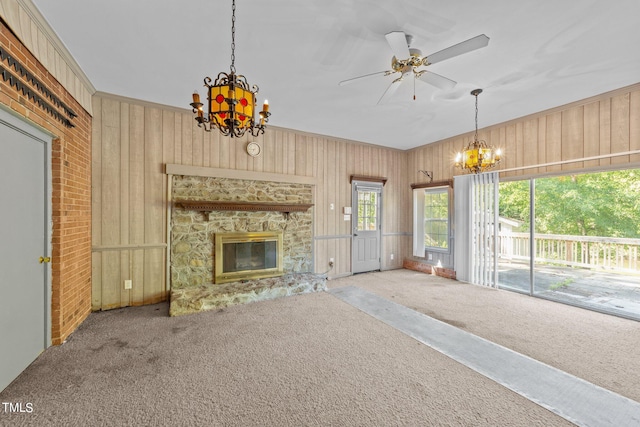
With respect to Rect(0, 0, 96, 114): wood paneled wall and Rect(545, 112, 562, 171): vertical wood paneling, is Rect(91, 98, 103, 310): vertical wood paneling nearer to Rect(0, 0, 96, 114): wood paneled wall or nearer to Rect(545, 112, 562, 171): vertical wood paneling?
Rect(0, 0, 96, 114): wood paneled wall

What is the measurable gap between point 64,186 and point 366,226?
4868 millimetres

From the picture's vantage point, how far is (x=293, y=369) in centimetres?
220

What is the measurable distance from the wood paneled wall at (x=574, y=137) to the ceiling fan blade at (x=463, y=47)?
2918 mm

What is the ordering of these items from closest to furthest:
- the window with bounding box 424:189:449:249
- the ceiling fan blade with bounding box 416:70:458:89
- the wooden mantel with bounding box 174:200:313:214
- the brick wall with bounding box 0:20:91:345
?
the brick wall with bounding box 0:20:91:345 → the ceiling fan blade with bounding box 416:70:458:89 → the wooden mantel with bounding box 174:200:313:214 → the window with bounding box 424:189:449:249

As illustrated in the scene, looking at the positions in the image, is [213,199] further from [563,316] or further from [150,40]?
[563,316]

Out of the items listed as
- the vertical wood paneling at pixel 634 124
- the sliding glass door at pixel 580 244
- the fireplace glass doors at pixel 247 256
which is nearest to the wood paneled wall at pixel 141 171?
the fireplace glass doors at pixel 247 256

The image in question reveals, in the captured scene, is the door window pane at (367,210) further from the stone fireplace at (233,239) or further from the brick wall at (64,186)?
the brick wall at (64,186)

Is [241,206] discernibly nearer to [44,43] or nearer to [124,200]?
[124,200]

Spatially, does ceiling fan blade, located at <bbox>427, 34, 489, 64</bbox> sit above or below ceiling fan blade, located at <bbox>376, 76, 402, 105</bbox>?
below

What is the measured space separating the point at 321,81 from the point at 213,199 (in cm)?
239

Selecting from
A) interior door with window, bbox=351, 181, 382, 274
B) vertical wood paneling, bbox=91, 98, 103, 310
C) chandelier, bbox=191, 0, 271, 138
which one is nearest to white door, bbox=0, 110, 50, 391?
vertical wood paneling, bbox=91, 98, 103, 310

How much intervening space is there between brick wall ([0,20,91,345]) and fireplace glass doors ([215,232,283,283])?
1580 millimetres

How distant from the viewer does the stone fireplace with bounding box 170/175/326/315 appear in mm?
3834

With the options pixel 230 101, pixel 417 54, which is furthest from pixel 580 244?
pixel 230 101
